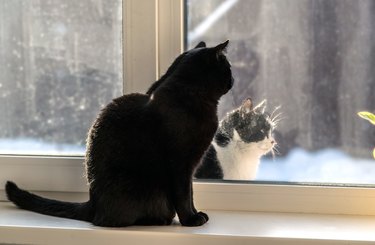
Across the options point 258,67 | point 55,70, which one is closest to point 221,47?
point 258,67

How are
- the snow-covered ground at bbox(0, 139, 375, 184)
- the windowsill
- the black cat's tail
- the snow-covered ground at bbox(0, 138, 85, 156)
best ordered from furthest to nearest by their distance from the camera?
the snow-covered ground at bbox(0, 138, 85, 156), the snow-covered ground at bbox(0, 139, 375, 184), the black cat's tail, the windowsill

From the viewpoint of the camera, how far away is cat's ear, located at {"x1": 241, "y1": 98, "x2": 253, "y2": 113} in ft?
4.46

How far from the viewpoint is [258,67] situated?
1.36 m

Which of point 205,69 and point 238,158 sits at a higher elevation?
point 205,69

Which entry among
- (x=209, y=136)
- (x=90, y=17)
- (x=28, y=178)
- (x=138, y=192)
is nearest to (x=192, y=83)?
(x=209, y=136)

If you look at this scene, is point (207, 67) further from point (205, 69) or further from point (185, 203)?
point (185, 203)

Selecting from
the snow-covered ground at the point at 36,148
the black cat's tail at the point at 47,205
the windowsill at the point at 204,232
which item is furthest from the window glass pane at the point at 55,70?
the windowsill at the point at 204,232

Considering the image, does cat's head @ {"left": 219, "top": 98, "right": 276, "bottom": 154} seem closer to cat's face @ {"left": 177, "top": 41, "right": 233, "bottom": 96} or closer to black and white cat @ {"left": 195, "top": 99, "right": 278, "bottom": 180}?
black and white cat @ {"left": 195, "top": 99, "right": 278, "bottom": 180}

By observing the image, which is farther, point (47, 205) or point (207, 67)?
point (47, 205)

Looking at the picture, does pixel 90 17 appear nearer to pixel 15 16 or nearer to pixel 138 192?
pixel 15 16

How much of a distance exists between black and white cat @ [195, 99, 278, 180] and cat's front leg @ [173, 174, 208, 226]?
0.20 meters

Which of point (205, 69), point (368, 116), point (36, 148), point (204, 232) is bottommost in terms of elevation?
point (204, 232)

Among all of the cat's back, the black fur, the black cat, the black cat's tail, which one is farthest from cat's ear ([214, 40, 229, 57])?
the black cat's tail

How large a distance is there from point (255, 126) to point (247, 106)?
0.05 metres
